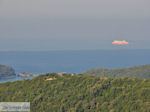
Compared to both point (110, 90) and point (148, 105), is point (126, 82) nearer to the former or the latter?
point (110, 90)

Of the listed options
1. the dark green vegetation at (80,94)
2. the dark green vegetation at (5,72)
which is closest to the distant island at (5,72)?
the dark green vegetation at (5,72)

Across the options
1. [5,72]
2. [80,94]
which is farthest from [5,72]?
[80,94]

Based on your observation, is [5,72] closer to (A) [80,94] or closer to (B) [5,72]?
(B) [5,72]

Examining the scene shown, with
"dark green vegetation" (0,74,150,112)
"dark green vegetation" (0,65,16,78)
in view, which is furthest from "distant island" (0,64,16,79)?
"dark green vegetation" (0,74,150,112)

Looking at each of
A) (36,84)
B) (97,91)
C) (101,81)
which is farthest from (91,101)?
(36,84)

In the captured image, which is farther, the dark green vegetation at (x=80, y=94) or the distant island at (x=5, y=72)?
the distant island at (x=5, y=72)

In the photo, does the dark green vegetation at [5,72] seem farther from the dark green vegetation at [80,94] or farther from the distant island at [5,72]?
the dark green vegetation at [80,94]

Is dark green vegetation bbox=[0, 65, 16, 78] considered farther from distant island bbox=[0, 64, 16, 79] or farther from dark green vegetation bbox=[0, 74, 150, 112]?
dark green vegetation bbox=[0, 74, 150, 112]

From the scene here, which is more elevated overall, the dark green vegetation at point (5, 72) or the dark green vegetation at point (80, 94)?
the dark green vegetation at point (80, 94)

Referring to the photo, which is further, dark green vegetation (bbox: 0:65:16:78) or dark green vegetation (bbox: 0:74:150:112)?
dark green vegetation (bbox: 0:65:16:78)
